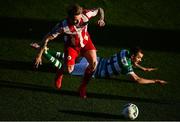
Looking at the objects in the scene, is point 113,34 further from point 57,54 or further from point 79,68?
point 57,54

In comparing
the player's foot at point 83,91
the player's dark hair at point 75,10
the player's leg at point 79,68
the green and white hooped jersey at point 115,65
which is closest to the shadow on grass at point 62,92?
the player's foot at point 83,91

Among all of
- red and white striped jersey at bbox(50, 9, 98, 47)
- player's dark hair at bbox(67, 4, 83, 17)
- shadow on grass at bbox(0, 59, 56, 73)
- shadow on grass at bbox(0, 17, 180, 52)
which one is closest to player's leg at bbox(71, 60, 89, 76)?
shadow on grass at bbox(0, 59, 56, 73)

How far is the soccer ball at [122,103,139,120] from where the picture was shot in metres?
10.4

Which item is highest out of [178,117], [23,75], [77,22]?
[77,22]

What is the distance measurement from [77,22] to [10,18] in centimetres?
365

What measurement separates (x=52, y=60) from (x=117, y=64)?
151cm

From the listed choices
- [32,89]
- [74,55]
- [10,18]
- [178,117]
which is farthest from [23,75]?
[178,117]

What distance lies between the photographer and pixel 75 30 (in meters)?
10.9

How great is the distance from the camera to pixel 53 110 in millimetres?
10586

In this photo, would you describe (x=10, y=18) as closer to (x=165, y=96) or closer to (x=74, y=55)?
(x=74, y=55)

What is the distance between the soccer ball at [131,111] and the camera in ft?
34.2

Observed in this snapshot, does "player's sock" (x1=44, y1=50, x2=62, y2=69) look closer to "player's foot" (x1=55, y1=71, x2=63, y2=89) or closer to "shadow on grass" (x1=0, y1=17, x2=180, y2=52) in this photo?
"player's foot" (x1=55, y1=71, x2=63, y2=89)

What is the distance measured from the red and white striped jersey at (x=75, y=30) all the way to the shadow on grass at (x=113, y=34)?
1.96m

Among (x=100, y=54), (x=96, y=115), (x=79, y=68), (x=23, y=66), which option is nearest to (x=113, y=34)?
(x=100, y=54)
